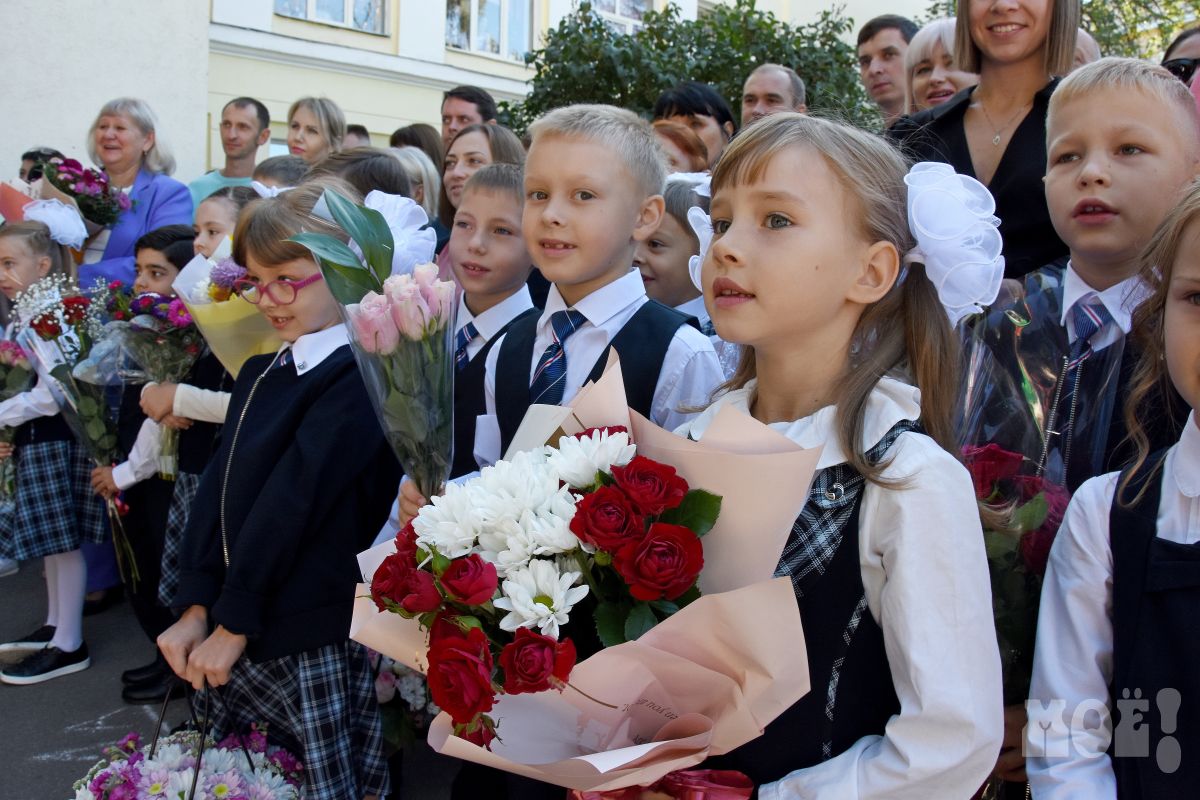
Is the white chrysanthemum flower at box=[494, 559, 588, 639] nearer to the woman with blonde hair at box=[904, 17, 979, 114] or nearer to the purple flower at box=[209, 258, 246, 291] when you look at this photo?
the purple flower at box=[209, 258, 246, 291]

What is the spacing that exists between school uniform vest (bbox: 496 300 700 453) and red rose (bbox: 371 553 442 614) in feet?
3.22

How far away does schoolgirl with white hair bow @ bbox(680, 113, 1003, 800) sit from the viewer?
56.6 inches

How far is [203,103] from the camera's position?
1053cm

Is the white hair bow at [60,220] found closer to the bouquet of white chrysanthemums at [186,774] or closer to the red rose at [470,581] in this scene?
the bouquet of white chrysanthemums at [186,774]

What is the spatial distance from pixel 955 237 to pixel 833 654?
723 mm

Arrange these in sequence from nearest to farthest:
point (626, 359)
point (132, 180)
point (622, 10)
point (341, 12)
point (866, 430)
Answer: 1. point (866, 430)
2. point (626, 359)
3. point (132, 180)
4. point (341, 12)
5. point (622, 10)

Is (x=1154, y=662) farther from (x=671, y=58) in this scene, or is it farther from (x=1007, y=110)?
(x=671, y=58)

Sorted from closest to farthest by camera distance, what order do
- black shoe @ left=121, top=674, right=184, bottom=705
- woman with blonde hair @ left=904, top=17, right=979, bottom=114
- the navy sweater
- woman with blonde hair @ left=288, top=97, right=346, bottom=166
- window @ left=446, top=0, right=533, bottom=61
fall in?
1. the navy sweater
2. woman with blonde hair @ left=904, top=17, right=979, bottom=114
3. black shoe @ left=121, top=674, right=184, bottom=705
4. woman with blonde hair @ left=288, top=97, right=346, bottom=166
5. window @ left=446, top=0, right=533, bottom=61

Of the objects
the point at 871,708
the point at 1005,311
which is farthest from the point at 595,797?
the point at 1005,311

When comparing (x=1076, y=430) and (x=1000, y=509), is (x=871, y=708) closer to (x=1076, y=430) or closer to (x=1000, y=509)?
(x=1000, y=509)

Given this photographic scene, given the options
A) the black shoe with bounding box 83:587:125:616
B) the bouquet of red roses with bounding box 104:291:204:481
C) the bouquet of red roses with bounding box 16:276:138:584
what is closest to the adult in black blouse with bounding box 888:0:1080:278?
the bouquet of red roses with bounding box 104:291:204:481

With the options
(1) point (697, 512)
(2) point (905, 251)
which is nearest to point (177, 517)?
(1) point (697, 512)

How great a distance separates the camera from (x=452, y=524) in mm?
1406

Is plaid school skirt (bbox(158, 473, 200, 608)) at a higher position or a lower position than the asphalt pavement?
higher
